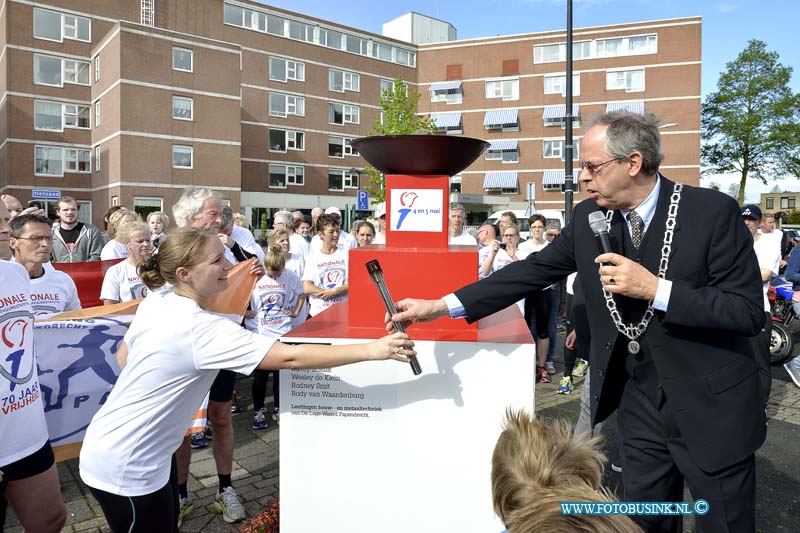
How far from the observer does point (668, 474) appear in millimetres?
2289

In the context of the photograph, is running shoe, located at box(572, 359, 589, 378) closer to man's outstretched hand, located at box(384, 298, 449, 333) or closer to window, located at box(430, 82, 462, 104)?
man's outstretched hand, located at box(384, 298, 449, 333)

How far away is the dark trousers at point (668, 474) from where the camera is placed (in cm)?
210

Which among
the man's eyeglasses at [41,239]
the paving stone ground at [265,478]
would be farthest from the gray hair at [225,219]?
the paving stone ground at [265,478]

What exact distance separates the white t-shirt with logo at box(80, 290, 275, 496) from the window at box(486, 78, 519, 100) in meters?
49.0

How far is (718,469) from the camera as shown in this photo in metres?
2.07

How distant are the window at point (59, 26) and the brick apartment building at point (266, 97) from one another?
0.07 metres

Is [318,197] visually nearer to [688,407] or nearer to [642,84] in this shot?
[642,84]

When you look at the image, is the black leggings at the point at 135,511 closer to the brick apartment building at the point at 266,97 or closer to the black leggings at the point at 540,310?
the black leggings at the point at 540,310

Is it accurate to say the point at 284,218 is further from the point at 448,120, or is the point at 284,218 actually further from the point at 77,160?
the point at 448,120

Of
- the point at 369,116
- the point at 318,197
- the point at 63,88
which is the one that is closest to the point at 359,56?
the point at 369,116

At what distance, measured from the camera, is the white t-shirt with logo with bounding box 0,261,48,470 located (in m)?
2.38

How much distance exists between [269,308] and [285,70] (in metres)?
41.4

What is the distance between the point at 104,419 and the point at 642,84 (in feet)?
162

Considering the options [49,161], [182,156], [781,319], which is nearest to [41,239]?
[781,319]
